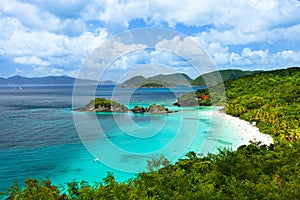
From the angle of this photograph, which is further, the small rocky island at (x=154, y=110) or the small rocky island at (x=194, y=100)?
the small rocky island at (x=194, y=100)

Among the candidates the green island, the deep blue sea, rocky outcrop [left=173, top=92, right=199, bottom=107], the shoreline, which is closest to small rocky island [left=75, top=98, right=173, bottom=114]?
the deep blue sea

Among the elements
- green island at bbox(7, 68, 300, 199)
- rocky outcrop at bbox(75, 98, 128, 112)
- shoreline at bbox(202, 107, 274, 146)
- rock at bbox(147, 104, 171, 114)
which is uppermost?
rocky outcrop at bbox(75, 98, 128, 112)

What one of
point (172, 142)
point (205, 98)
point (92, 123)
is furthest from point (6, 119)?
point (205, 98)

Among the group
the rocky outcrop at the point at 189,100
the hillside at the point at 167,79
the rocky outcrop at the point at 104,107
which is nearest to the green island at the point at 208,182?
the hillside at the point at 167,79

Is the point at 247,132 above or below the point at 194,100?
below

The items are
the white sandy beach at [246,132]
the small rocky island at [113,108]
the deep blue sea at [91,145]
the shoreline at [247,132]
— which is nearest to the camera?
the deep blue sea at [91,145]

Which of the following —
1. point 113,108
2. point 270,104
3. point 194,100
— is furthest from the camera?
point 194,100

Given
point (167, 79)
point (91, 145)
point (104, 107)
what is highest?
point (167, 79)

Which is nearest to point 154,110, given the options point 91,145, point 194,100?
point 194,100

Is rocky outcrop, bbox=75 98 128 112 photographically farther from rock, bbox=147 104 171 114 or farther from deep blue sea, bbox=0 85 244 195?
deep blue sea, bbox=0 85 244 195

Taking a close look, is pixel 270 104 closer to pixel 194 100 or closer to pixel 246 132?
pixel 246 132

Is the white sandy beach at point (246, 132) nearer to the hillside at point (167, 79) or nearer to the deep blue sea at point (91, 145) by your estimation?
the deep blue sea at point (91, 145)
